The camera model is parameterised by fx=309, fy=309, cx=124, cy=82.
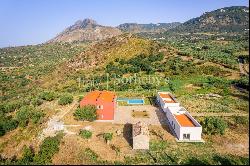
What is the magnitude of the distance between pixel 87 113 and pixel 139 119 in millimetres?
7739

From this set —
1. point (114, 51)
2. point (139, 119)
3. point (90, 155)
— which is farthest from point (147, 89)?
point (114, 51)

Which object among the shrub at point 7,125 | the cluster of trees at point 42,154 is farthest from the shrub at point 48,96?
the cluster of trees at point 42,154

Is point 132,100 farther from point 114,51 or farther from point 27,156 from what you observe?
point 114,51

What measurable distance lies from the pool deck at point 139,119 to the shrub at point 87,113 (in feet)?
10.7

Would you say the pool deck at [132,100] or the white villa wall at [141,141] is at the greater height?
the pool deck at [132,100]

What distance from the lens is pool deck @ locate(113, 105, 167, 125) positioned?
4406 cm

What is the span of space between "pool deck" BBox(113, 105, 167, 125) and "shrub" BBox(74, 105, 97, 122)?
3263mm

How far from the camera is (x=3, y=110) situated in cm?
5591

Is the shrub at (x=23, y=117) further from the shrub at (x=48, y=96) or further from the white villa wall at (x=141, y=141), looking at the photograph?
the white villa wall at (x=141, y=141)

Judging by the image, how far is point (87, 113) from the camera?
42844mm

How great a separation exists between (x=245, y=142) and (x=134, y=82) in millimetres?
36864

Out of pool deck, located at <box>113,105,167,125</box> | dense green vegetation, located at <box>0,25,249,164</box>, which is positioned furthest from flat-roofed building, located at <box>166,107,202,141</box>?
pool deck, located at <box>113,105,167,125</box>

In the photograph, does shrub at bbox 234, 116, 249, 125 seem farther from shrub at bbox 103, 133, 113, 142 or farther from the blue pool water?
shrub at bbox 103, 133, 113, 142

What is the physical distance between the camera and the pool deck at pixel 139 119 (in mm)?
44059
